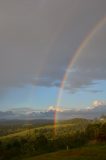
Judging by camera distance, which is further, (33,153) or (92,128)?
(92,128)

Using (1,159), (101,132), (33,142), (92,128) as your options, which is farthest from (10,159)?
(92,128)

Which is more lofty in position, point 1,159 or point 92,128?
point 92,128

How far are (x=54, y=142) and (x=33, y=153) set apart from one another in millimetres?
11025

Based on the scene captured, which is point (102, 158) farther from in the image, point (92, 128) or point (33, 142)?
point (92, 128)

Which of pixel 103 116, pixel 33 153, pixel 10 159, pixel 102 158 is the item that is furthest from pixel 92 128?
pixel 103 116

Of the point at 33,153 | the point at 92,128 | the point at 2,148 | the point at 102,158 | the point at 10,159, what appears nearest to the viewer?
the point at 102,158

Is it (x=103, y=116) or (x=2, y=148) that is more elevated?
(x=103, y=116)

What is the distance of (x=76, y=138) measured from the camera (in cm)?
8475

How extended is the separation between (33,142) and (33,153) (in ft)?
33.1

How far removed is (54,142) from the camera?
262 feet

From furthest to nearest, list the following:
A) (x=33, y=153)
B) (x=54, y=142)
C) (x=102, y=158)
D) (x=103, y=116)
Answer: (x=103, y=116), (x=54, y=142), (x=33, y=153), (x=102, y=158)

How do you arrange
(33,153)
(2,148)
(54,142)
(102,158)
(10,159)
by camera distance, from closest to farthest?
(102,158)
(10,159)
(33,153)
(2,148)
(54,142)

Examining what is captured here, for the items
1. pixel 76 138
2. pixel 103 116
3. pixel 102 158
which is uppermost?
pixel 103 116

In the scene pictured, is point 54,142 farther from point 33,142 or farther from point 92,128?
point 92,128
